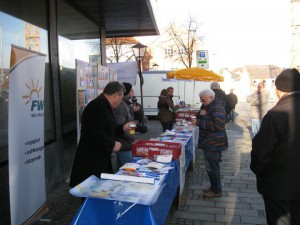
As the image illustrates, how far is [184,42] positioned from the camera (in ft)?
109

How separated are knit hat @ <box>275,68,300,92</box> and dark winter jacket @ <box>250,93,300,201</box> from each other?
6 centimetres

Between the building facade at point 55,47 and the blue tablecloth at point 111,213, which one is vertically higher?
the building facade at point 55,47

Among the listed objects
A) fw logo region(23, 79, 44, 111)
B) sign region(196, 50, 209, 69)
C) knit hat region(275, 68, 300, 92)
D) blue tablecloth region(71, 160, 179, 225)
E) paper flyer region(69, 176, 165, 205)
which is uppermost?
sign region(196, 50, 209, 69)

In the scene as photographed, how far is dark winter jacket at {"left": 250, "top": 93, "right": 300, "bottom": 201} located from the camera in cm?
258

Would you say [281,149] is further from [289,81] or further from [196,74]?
[196,74]

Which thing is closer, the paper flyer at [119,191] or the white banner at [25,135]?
the paper flyer at [119,191]

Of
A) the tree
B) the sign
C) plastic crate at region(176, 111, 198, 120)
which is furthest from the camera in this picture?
the tree

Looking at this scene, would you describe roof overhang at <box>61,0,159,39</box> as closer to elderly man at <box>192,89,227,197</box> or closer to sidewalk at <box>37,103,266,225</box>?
elderly man at <box>192,89,227,197</box>

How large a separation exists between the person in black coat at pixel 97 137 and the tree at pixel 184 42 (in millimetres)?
18755

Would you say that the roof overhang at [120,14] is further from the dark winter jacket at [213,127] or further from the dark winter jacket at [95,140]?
the dark winter jacket at [95,140]

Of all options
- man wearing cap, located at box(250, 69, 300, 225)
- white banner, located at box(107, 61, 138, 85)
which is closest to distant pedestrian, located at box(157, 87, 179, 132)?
white banner, located at box(107, 61, 138, 85)

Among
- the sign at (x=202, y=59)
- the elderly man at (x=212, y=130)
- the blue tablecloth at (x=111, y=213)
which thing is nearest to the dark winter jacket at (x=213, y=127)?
the elderly man at (x=212, y=130)

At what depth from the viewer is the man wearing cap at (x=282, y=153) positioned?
→ 2.59 m

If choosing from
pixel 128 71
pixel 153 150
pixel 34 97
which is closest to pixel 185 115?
pixel 128 71
